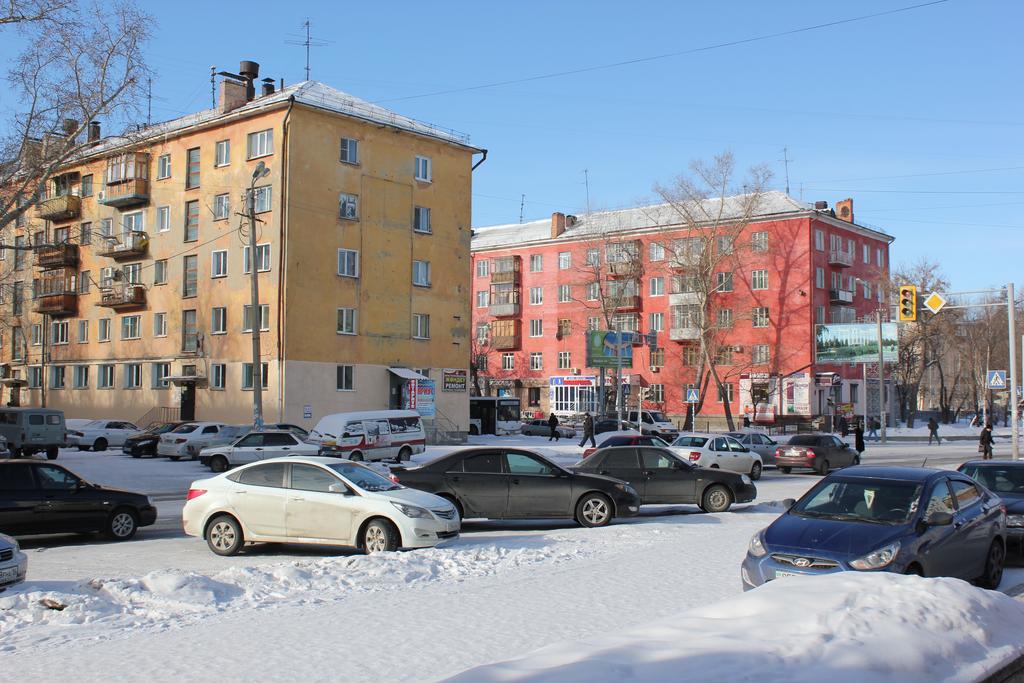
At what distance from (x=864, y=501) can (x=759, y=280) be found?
2472 inches

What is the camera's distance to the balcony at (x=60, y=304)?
56.4m

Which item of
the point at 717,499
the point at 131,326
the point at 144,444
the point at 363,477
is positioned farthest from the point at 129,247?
the point at 363,477

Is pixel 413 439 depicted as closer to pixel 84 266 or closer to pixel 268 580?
pixel 268 580

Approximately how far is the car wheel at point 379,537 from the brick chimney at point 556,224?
6956 centimetres

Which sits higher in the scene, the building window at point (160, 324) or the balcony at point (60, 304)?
the balcony at point (60, 304)

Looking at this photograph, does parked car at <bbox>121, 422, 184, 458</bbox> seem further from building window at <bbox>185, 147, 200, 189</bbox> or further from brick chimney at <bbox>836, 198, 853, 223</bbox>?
brick chimney at <bbox>836, 198, 853, 223</bbox>

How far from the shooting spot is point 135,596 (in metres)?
9.31

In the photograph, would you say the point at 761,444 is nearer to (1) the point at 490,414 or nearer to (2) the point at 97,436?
(1) the point at 490,414

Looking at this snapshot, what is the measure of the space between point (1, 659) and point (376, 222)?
1648 inches

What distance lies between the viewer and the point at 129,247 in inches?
2068

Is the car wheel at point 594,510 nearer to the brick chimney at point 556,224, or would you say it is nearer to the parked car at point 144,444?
the parked car at point 144,444

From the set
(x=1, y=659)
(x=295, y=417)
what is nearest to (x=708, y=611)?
(x=1, y=659)

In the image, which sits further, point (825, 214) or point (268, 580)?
point (825, 214)

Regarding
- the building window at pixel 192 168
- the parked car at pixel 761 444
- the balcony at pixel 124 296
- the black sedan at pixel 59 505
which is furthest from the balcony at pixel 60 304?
the black sedan at pixel 59 505
